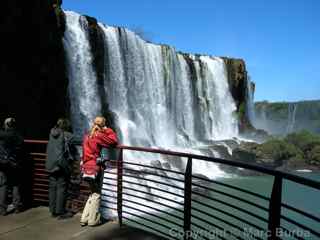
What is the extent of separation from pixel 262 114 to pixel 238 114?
51.0m

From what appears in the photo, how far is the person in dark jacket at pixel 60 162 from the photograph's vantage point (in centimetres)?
641

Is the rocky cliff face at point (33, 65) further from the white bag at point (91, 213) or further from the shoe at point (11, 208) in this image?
the white bag at point (91, 213)

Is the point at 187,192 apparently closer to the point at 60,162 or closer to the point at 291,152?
the point at 60,162

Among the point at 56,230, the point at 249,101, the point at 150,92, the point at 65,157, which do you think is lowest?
the point at 56,230

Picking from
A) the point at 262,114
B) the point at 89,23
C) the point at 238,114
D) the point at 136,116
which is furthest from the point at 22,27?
the point at 262,114

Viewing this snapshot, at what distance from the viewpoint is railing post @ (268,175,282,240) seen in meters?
3.82

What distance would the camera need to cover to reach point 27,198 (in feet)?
24.0

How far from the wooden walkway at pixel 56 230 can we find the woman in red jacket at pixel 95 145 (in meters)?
0.70

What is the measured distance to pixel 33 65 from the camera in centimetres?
2038

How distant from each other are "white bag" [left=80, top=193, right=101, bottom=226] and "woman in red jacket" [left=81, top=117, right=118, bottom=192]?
302mm

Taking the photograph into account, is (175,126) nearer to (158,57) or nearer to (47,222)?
(158,57)

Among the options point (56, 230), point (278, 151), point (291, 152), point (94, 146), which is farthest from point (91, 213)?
point (291, 152)

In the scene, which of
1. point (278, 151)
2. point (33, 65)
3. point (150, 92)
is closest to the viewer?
point (33, 65)

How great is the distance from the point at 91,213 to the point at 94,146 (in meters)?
1.01
